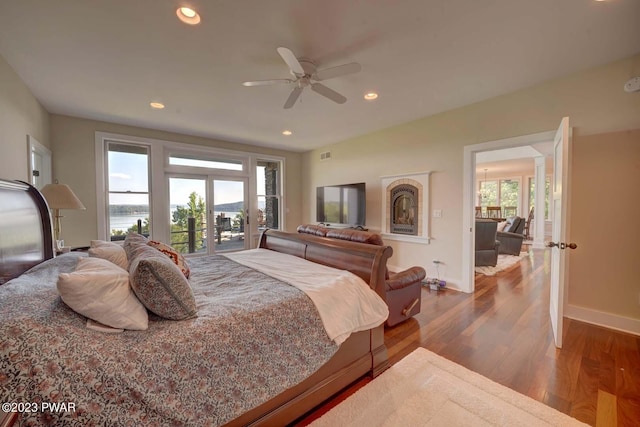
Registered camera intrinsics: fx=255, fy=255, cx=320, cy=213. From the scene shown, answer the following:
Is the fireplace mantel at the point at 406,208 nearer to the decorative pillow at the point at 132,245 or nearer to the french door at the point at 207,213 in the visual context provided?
the french door at the point at 207,213

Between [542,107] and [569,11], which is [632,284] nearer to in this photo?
[542,107]

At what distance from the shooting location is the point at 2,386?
769 mm

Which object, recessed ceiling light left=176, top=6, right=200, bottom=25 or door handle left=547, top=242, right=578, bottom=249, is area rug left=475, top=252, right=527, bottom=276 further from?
recessed ceiling light left=176, top=6, right=200, bottom=25

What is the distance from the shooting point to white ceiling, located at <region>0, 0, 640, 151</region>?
6.05ft

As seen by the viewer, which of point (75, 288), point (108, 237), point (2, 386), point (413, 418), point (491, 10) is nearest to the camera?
point (2, 386)

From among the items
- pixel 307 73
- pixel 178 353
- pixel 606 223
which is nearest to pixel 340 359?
pixel 178 353

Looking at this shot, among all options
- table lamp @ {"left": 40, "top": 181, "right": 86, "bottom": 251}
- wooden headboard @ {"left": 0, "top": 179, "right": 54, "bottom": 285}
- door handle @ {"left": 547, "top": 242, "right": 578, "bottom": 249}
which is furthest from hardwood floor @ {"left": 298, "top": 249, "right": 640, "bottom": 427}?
table lamp @ {"left": 40, "top": 181, "right": 86, "bottom": 251}

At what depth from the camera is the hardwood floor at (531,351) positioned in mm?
1695

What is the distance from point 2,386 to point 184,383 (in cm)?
53

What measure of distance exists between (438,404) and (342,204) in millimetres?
4023

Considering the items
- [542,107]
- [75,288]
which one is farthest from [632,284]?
[75,288]

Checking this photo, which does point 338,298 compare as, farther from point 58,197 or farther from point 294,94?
point 58,197

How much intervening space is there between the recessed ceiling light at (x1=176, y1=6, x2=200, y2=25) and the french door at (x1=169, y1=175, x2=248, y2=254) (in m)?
3.54

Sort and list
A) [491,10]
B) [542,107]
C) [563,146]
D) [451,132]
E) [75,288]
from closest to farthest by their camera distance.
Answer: [75,288]
[491,10]
[563,146]
[542,107]
[451,132]
